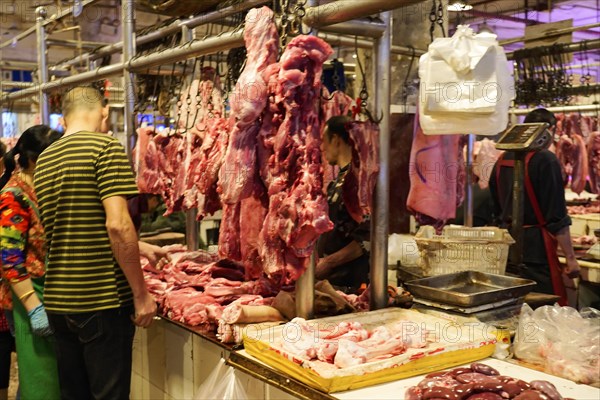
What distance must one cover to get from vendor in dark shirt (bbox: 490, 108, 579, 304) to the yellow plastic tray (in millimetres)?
2616

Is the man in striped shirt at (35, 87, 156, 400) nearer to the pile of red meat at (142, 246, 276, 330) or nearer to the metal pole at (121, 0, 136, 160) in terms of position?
the pile of red meat at (142, 246, 276, 330)

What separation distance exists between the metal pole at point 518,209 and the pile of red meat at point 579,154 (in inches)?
196

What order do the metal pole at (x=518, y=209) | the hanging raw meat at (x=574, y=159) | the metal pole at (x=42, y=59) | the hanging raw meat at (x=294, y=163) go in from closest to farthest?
the hanging raw meat at (x=294, y=163) → the metal pole at (x=518, y=209) → the metal pole at (x=42, y=59) → the hanging raw meat at (x=574, y=159)

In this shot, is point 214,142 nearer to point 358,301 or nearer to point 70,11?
point 358,301

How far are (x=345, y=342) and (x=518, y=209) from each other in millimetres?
2030

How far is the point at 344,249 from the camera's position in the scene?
173 inches

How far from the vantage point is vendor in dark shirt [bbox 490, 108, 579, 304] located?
536 centimetres

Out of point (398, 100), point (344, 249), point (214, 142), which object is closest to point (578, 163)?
point (398, 100)

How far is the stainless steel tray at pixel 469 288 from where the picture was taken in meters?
3.19

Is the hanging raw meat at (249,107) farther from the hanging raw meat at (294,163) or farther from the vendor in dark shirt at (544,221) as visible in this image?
the vendor in dark shirt at (544,221)

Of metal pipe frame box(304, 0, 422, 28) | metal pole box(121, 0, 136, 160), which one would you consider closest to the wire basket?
metal pipe frame box(304, 0, 422, 28)

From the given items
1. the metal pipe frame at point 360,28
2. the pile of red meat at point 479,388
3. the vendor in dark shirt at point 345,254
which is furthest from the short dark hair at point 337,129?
the pile of red meat at point 479,388

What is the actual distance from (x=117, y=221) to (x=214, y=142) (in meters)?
1.16

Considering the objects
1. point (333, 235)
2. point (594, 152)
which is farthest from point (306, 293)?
point (594, 152)
